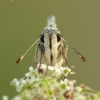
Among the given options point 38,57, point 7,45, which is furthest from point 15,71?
point 38,57

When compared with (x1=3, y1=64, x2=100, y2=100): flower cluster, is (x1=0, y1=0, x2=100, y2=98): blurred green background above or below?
above

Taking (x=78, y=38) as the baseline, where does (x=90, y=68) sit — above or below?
A: below

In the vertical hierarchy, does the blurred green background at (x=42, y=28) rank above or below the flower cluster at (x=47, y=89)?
above

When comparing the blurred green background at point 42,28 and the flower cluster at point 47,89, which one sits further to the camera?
the blurred green background at point 42,28

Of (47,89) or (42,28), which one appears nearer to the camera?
(47,89)

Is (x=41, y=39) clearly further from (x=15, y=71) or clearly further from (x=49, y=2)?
(x=49, y=2)

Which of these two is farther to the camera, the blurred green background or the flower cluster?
the blurred green background

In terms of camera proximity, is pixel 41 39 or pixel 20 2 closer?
pixel 41 39

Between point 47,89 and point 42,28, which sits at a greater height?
point 42,28
